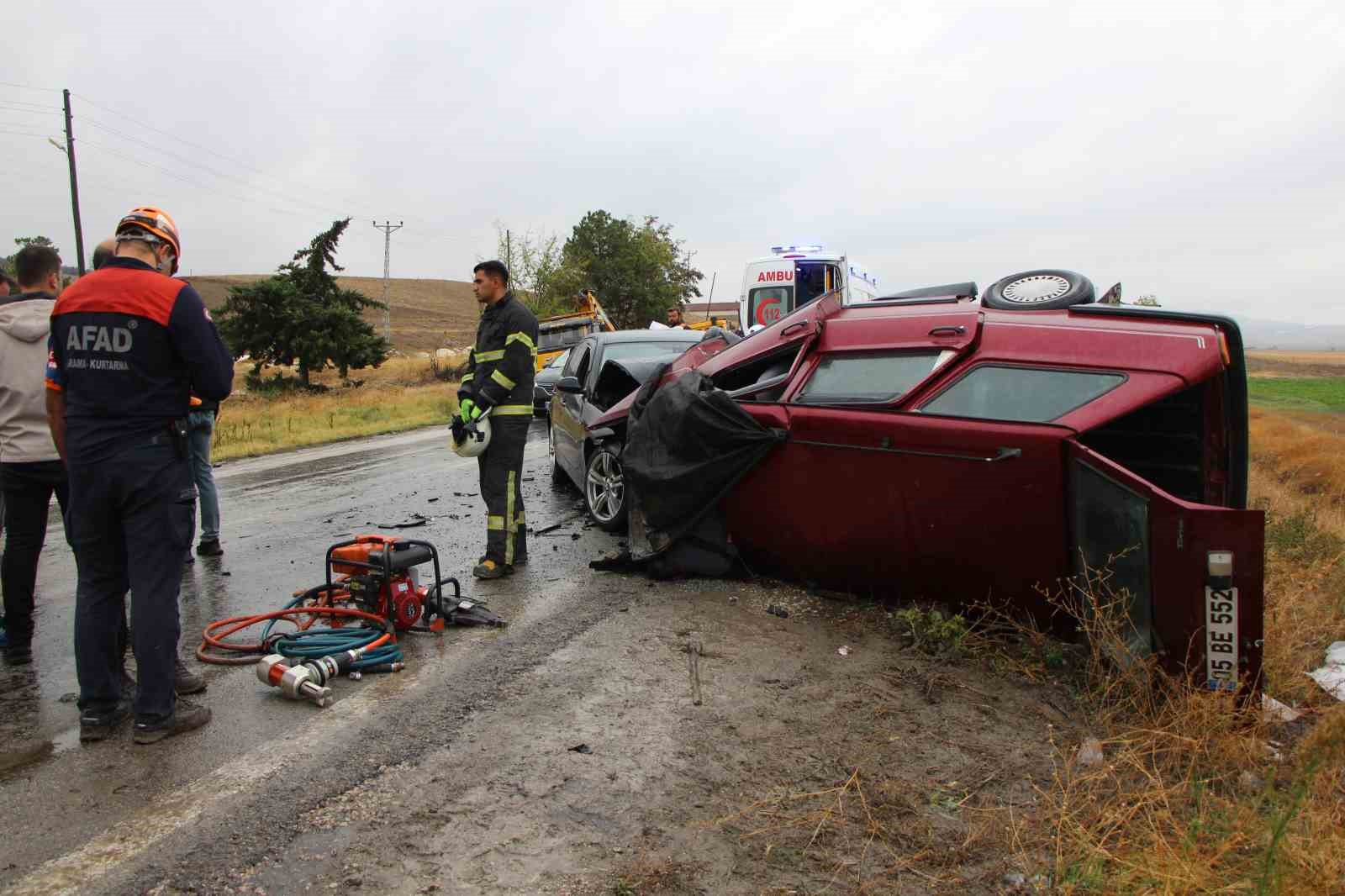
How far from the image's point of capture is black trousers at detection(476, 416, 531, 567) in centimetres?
612

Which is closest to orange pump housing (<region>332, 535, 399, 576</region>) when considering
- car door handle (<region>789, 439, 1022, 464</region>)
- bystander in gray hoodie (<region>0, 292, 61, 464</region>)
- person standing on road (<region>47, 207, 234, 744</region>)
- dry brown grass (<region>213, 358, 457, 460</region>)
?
person standing on road (<region>47, 207, 234, 744</region>)

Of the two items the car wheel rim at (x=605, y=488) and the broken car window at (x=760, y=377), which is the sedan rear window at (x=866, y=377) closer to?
the broken car window at (x=760, y=377)

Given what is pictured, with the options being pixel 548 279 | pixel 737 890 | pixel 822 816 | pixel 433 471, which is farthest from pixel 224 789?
pixel 548 279

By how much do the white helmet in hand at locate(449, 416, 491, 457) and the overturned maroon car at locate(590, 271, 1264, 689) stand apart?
1.16 metres

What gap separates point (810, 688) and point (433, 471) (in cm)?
793

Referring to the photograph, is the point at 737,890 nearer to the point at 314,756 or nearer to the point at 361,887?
the point at 361,887

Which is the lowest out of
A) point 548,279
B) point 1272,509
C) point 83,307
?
point 1272,509

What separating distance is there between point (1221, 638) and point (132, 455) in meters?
4.20

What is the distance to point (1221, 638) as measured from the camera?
3549mm

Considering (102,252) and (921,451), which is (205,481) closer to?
(102,252)

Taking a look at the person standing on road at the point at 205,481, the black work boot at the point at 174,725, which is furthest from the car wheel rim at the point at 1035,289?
the person standing on road at the point at 205,481

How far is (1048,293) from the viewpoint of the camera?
5.03m

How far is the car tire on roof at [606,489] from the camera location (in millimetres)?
6984

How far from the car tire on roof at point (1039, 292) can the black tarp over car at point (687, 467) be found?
1415 mm
